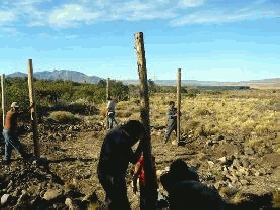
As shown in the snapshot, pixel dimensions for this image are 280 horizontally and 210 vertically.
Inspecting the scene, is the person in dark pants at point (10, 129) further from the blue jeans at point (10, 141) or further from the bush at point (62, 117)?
the bush at point (62, 117)

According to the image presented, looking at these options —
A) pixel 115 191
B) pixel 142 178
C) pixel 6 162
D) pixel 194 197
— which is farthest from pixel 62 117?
pixel 194 197

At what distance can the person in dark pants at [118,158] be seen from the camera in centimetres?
646

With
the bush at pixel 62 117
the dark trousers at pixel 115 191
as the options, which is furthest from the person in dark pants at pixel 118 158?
the bush at pixel 62 117

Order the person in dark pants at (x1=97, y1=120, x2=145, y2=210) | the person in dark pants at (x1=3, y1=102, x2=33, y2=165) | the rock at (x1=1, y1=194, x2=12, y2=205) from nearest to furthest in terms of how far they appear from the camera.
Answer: the person in dark pants at (x1=97, y1=120, x2=145, y2=210) → the rock at (x1=1, y1=194, x2=12, y2=205) → the person in dark pants at (x1=3, y1=102, x2=33, y2=165)

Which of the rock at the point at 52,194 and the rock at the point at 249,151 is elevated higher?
the rock at the point at 52,194

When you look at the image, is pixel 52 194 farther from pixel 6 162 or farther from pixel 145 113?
pixel 6 162

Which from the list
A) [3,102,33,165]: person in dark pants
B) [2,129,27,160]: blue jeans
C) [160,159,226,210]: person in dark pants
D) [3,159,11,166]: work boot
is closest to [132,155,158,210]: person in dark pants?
[160,159,226,210]: person in dark pants

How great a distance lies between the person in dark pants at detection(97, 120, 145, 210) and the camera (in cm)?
646

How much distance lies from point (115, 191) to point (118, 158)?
0.57 meters

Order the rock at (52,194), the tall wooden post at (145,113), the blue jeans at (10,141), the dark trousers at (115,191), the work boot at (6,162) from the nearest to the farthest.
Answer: the dark trousers at (115,191)
the tall wooden post at (145,113)
the rock at (52,194)
the blue jeans at (10,141)
the work boot at (6,162)

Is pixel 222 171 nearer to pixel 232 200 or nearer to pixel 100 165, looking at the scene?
pixel 232 200

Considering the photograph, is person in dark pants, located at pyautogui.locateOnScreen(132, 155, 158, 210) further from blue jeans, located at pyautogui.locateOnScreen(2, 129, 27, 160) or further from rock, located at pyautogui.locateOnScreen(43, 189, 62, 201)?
blue jeans, located at pyautogui.locateOnScreen(2, 129, 27, 160)

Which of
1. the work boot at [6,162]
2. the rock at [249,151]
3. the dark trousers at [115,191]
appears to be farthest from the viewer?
the rock at [249,151]

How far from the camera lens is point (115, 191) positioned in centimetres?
676
